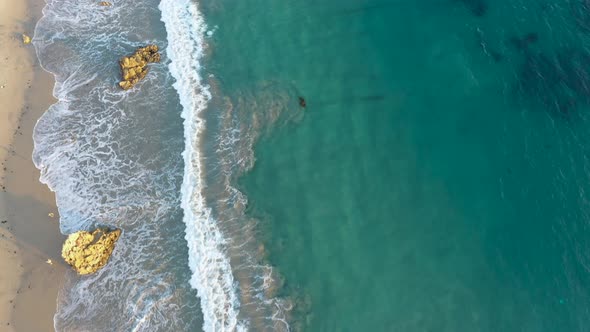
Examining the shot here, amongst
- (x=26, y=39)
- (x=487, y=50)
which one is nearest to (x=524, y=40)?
(x=487, y=50)

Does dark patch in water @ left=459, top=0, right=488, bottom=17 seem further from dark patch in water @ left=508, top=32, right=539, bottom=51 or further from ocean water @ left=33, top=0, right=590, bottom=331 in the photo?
dark patch in water @ left=508, top=32, right=539, bottom=51

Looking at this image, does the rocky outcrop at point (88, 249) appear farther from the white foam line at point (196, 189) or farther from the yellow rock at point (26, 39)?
the yellow rock at point (26, 39)

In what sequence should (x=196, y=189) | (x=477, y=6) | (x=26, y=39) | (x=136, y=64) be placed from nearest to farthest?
(x=196, y=189) < (x=136, y=64) < (x=26, y=39) < (x=477, y=6)

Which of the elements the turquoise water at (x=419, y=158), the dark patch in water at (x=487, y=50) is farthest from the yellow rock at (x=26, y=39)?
the dark patch in water at (x=487, y=50)

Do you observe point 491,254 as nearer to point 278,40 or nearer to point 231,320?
point 231,320

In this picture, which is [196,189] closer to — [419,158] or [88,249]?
[88,249]
